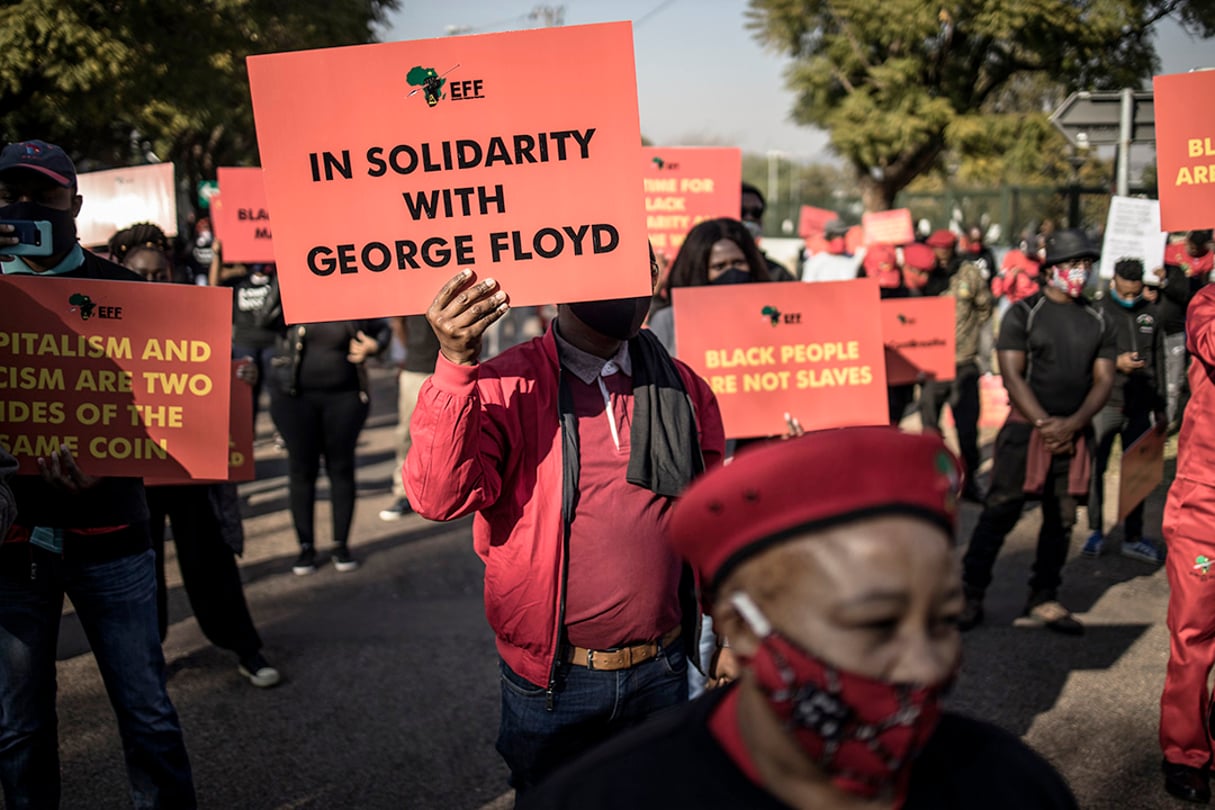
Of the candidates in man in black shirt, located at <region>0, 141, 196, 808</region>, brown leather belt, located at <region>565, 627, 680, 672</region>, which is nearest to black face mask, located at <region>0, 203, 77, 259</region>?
man in black shirt, located at <region>0, 141, 196, 808</region>

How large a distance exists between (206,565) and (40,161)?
219 cm

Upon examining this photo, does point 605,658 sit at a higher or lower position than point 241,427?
lower

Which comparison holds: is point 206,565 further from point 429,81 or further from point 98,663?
point 429,81

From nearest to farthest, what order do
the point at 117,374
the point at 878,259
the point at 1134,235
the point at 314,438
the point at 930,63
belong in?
the point at 117,374, the point at 314,438, the point at 1134,235, the point at 878,259, the point at 930,63

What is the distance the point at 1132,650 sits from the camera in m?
5.32

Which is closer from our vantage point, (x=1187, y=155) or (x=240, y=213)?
(x=1187, y=155)

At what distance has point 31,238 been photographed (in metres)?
3.05

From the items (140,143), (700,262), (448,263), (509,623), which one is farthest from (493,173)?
(140,143)

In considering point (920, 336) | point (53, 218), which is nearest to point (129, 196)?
point (53, 218)

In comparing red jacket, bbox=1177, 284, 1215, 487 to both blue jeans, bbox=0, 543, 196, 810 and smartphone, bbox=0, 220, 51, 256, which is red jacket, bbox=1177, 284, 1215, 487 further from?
Answer: smartphone, bbox=0, 220, 51, 256

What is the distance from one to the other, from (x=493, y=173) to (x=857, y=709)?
172 centimetres

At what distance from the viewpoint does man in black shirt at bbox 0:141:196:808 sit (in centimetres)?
294

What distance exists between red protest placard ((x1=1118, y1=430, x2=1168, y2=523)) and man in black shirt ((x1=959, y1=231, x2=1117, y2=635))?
20cm

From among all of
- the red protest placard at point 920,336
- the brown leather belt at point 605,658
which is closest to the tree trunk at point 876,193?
the red protest placard at point 920,336
